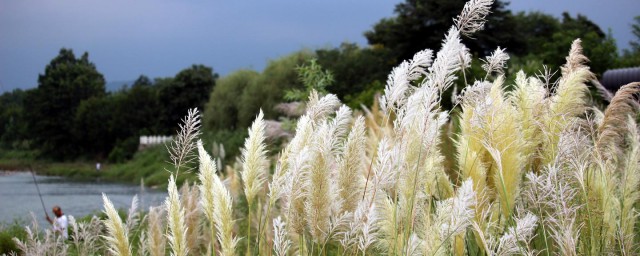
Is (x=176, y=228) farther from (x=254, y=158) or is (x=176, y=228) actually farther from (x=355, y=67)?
(x=355, y=67)

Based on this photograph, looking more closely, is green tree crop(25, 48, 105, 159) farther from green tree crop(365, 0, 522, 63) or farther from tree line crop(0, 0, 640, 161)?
green tree crop(365, 0, 522, 63)

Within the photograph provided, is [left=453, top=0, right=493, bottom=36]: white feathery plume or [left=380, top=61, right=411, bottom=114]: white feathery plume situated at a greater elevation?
[left=453, top=0, right=493, bottom=36]: white feathery plume

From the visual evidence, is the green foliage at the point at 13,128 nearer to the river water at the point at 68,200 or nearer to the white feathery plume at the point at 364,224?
the river water at the point at 68,200

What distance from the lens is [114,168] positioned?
4569cm

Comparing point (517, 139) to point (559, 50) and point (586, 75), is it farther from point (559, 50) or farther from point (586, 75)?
point (559, 50)

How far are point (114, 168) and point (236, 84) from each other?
9607 millimetres

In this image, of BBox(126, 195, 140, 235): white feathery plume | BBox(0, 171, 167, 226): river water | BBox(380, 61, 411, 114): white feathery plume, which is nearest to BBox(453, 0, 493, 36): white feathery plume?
BBox(380, 61, 411, 114): white feathery plume

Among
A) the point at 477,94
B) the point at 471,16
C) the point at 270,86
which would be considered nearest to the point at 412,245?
the point at 477,94

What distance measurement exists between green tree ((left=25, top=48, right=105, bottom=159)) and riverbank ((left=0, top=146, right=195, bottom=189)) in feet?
6.06

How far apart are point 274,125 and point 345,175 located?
9231 mm

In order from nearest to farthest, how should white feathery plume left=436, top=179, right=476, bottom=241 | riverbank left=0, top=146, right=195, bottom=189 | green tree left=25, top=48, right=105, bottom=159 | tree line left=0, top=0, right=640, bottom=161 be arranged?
white feathery plume left=436, top=179, right=476, bottom=241
tree line left=0, top=0, right=640, bottom=161
riverbank left=0, top=146, right=195, bottom=189
green tree left=25, top=48, right=105, bottom=159

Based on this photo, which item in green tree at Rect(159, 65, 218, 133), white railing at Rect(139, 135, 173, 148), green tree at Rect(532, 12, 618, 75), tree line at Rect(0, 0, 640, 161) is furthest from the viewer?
green tree at Rect(159, 65, 218, 133)

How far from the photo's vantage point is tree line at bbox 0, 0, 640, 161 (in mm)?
34500

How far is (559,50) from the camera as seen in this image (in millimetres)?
25141
